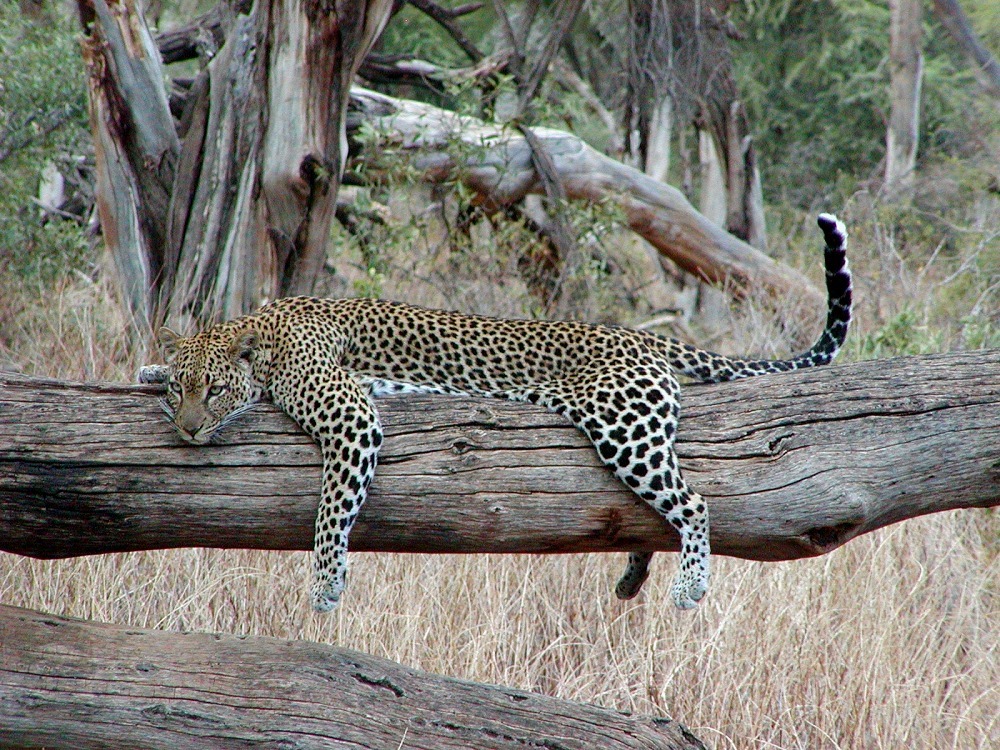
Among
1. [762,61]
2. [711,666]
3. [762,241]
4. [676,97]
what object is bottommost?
[711,666]

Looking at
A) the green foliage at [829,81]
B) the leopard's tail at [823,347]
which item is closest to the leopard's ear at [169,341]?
the leopard's tail at [823,347]

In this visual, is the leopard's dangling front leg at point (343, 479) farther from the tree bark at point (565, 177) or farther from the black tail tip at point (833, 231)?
the tree bark at point (565, 177)

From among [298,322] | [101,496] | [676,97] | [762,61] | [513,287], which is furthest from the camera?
[762,61]

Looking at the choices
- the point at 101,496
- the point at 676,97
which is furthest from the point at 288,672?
the point at 676,97

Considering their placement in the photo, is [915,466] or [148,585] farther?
[148,585]

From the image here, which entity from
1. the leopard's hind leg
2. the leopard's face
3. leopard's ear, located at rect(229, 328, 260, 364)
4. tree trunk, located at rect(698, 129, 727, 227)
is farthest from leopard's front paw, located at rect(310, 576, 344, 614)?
tree trunk, located at rect(698, 129, 727, 227)

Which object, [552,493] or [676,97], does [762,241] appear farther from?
[552,493]

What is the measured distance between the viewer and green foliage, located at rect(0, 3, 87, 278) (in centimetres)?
1026

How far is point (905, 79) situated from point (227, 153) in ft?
64.1

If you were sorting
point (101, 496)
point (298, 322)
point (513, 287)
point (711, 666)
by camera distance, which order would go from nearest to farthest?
point (101, 496) → point (298, 322) → point (711, 666) → point (513, 287)

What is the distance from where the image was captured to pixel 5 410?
4.57 metres

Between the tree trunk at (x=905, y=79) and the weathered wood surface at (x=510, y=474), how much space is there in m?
21.2

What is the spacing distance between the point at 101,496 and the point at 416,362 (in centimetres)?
170

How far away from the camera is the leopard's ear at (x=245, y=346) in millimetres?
5105
